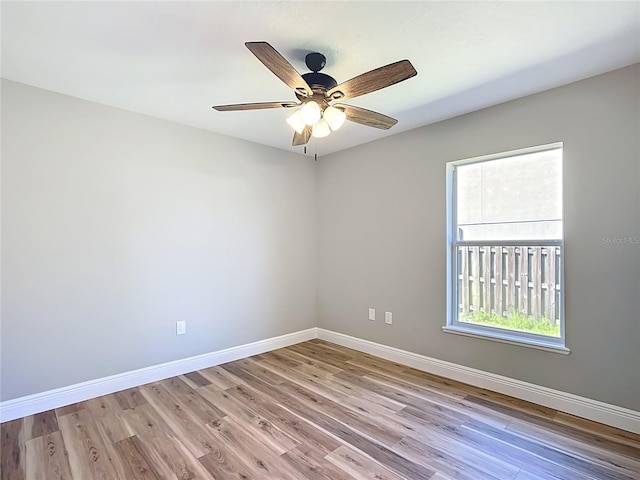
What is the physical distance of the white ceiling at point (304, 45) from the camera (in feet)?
5.43

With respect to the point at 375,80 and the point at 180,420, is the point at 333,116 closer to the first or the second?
the point at 375,80

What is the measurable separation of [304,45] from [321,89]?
0.26 meters

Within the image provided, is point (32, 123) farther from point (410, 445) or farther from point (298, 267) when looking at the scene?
point (410, 445)

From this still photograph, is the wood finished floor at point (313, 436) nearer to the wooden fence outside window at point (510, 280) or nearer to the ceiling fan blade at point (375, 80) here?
the wooden fence outside window at point (510, 280)

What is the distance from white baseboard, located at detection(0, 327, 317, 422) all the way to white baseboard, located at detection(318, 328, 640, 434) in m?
1.33

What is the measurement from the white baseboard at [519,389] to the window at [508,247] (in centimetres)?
34

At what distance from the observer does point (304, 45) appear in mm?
1929

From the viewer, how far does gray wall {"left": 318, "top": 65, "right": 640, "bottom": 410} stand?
7.20ft

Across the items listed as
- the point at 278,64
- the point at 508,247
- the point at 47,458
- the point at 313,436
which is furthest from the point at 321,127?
the point at 47,458

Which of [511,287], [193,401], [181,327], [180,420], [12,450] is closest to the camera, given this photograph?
[12,450]

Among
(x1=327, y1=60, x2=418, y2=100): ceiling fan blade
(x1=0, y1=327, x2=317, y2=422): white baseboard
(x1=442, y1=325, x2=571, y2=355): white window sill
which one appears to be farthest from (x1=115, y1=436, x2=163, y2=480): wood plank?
(x1=442, y1=325, x2=571, y2=355): white window sill

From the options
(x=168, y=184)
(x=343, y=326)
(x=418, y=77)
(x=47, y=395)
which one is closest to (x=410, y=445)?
(x=343, y=326)

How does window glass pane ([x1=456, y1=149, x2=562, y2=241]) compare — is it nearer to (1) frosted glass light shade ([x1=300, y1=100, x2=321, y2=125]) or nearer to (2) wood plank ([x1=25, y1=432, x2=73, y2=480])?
(1) frosted glass light shade ([x1=300, y1=100, x2=321, y2=125])

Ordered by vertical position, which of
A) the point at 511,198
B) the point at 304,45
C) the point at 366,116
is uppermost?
the point at 304,45
